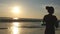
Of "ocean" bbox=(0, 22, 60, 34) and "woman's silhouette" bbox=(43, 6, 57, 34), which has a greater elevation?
"woman's silhouette" bbox=(43, 6, 57, 34)

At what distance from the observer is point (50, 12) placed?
712 centimetres

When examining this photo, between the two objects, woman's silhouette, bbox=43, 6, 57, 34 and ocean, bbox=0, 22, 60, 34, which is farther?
ocean, bbox=0, 22, 60, 34

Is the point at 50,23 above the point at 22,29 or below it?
above

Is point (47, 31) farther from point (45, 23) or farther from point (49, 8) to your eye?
point (49, 8)

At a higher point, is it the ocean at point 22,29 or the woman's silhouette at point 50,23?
the woman's silhouette at point 50,23

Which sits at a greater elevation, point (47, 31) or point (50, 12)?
point (50, 12)

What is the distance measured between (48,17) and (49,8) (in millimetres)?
277

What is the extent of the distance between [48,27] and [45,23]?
16 cm

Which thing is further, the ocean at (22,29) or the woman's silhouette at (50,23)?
the ocean at (22,29)

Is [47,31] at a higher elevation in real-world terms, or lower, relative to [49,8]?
lower

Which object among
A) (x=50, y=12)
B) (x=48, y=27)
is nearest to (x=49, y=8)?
(x=50, y=12)

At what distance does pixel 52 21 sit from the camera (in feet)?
23.5

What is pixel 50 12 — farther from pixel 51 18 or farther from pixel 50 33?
pixel 50 33

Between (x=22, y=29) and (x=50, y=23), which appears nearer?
(x=50, y=23)
